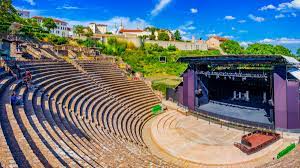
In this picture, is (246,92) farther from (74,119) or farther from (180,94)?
(74,119)

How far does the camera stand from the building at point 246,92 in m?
19.8

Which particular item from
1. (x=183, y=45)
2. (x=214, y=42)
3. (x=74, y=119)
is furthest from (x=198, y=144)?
(x=214, y=42)

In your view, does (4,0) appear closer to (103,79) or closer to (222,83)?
(103,79)

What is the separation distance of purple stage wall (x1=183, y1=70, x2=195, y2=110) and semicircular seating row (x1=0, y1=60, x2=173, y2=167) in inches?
128

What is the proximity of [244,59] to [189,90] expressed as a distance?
739 centimetres

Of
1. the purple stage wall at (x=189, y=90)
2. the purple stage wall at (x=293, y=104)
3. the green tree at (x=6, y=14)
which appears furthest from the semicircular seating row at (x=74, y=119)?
the green tree at (x=6, y=14)

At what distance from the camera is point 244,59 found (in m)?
21.5

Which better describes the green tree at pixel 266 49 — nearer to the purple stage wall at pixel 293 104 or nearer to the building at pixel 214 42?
the building at pixel 214 42

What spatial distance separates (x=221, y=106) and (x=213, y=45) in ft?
235

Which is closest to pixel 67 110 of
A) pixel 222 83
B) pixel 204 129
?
pixel 204 129

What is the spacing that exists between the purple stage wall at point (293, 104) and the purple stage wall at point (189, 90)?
29.9 ft

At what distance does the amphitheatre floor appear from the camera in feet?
53.0

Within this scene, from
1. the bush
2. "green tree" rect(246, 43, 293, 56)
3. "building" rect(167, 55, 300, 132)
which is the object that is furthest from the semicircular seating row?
"green tree" rect(246, 43, 293, 56)

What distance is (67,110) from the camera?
54.9 feet
